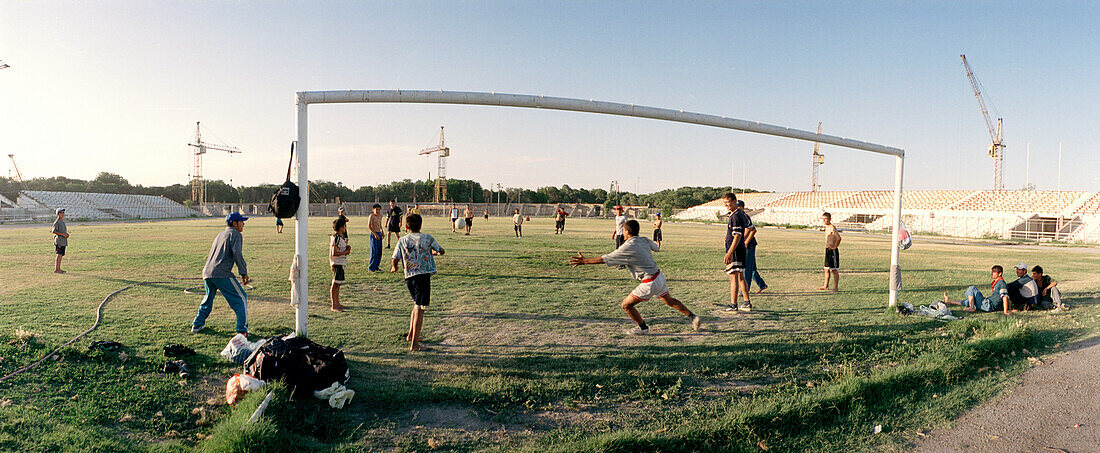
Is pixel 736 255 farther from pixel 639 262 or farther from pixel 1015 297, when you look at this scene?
pixel 1015 297

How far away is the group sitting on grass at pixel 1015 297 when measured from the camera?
9.20 meters

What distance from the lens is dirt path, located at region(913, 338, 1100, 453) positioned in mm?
4125

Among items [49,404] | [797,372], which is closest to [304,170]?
[49,404]

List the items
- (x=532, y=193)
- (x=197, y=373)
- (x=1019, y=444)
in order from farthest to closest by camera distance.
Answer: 1. (x=532, y=193)
2. (x=197, y=373)
3. (x=1019, y=444)

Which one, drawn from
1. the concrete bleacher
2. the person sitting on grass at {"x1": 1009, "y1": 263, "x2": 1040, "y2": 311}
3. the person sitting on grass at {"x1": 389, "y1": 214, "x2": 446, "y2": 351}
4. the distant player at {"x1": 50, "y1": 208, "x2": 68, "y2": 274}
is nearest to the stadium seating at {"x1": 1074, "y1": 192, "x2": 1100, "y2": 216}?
the person sitting on grass at {"x1": 1009, "y1": 263, "x2": 1040, "y2": 311}

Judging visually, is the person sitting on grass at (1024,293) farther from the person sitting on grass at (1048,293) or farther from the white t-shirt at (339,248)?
the white t-shirt at (339,248)

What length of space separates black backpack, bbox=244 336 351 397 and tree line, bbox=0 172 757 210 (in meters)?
90.5

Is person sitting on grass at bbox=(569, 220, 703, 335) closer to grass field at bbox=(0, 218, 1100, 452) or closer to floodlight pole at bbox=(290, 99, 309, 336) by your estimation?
grass field at bbox=(0, 218, 1100, 452)

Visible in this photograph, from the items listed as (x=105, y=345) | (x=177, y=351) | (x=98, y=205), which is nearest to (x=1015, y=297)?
(x=177, y=351)

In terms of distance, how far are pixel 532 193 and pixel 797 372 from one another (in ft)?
419

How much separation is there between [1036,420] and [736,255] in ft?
15.6

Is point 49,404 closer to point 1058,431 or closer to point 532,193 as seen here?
point 1058,431

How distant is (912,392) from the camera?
16.9 feet

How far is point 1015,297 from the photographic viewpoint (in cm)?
946
